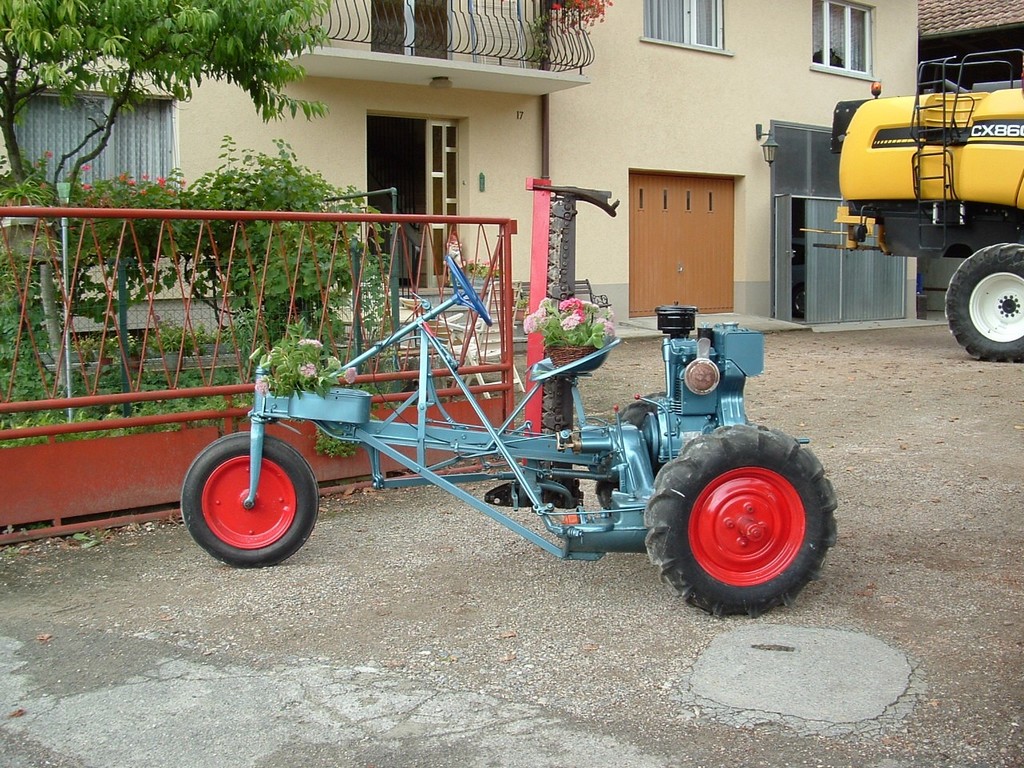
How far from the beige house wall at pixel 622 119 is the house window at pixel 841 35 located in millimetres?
210

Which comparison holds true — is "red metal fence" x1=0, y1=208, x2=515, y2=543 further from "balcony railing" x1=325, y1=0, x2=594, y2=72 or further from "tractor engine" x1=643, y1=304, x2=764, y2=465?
"balcony railing" x1=325, y1=0, x2=594, y2=72

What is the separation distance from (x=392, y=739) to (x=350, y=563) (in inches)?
78.3

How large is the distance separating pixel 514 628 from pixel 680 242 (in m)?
13.6

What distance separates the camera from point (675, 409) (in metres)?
5.08

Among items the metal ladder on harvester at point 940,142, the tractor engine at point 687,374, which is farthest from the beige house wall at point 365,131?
the tractor engine at point 687,374

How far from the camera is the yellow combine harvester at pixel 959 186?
1170 centimetres

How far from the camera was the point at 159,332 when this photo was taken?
21.2 ft

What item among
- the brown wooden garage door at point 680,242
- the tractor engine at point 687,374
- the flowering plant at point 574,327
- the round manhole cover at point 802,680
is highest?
the brown wooden garage door at point 680,242

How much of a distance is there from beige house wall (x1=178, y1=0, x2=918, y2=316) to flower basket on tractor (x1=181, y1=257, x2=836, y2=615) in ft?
26.3

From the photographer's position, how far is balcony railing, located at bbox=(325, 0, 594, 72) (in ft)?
44.8

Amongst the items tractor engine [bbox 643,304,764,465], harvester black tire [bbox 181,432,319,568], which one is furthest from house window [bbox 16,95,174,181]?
tractor engine [bbox 643,304,764,465]

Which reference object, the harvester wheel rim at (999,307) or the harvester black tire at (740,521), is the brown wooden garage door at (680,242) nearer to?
the harvester wheel rim at (999,307)

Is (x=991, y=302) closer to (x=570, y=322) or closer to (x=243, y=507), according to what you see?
(x=570, y=322)

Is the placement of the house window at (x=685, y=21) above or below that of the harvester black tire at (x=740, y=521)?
above
